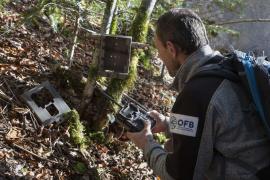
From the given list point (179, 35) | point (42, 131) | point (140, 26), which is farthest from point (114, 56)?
point (179, 35)

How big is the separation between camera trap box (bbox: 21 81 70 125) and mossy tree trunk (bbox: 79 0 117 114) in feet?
0.97

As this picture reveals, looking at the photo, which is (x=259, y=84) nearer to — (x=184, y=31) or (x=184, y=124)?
(x=184, y=124)

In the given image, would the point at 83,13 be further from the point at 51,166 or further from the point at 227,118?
the point at 227,118

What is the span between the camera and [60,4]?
534 centimetres

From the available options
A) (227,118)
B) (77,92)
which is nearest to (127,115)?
(227,118)

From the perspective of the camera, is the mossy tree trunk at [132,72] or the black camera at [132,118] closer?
the black camera at [132,118]

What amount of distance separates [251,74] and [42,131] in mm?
2864

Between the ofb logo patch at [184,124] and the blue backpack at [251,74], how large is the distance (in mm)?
313

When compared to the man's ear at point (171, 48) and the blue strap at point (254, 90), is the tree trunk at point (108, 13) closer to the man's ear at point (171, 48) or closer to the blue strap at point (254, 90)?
the man's ear at point (171, 48)

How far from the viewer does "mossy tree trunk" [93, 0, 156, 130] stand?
5324 mm

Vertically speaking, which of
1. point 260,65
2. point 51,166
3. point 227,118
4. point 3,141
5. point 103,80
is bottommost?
point 51,166

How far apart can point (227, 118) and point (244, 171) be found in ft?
1.28

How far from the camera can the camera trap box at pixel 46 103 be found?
4.89 m

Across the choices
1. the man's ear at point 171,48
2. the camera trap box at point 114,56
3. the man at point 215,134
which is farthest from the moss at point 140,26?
the man at point 215,134
